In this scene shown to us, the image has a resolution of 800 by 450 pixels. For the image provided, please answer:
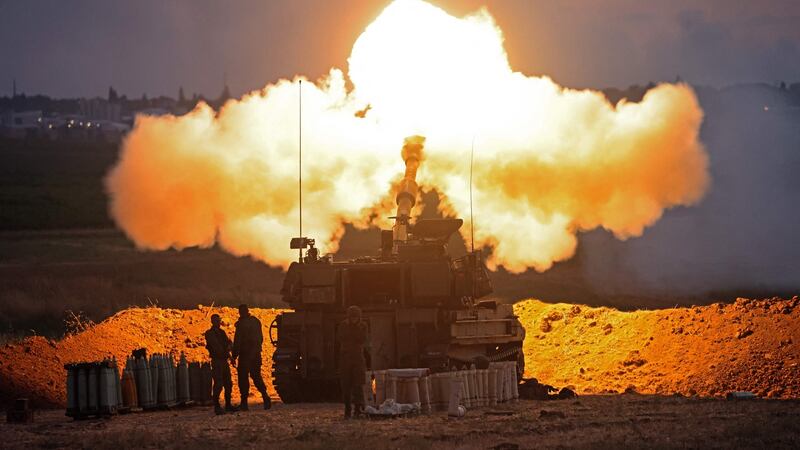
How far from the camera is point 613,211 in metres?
38.1

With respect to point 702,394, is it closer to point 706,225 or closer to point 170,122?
point 170,122

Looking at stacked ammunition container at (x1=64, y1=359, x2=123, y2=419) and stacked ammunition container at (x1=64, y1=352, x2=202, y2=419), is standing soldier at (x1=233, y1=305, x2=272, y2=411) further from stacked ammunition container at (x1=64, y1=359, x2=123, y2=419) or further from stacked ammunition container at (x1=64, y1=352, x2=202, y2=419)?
stacked ammunition container at (x1=64, y1=359, x2=123, y2=419)

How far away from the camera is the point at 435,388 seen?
25.4 m

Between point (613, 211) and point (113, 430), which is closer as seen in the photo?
point (113, 430)

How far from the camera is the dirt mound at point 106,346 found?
29.5m

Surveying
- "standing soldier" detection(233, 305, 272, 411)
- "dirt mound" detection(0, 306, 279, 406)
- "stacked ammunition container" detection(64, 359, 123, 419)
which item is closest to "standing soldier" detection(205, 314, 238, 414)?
"standing soldier" detection(233, 305, 272, 411)

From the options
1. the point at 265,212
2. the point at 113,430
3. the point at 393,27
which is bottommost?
the point at 113,430

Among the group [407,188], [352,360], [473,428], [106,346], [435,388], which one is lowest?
[473,428]

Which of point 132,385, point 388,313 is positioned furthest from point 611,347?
point 132,385

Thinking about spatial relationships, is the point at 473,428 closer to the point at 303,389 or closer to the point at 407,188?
the point at 303,389

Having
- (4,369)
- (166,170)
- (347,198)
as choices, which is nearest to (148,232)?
(166,170)

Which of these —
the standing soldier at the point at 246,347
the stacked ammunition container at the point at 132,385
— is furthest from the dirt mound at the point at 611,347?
the standing soldier at the point at 246,347

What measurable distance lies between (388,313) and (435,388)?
4.15 metres

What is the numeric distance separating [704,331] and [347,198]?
8724mm
